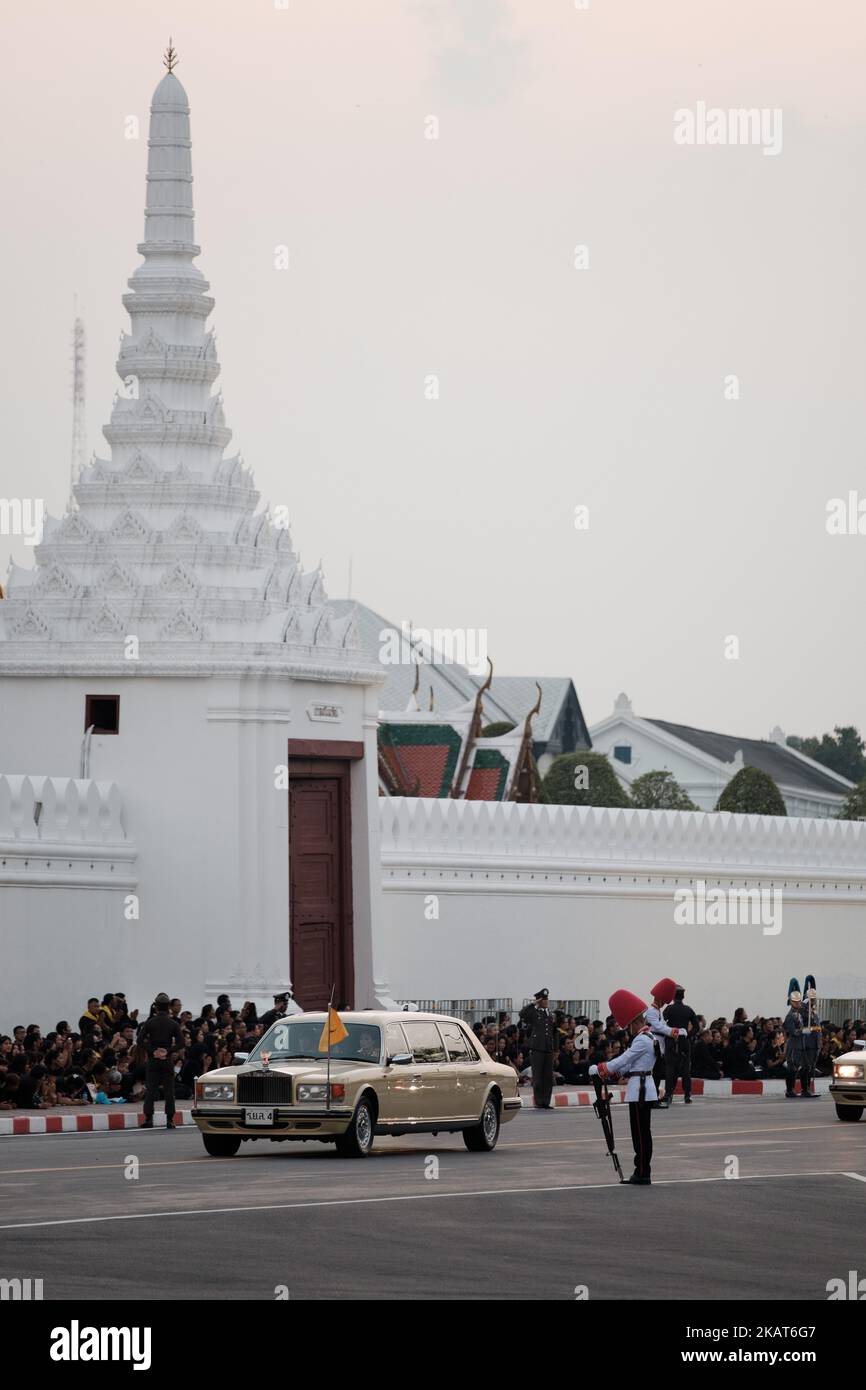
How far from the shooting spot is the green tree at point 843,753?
136500 millimetres

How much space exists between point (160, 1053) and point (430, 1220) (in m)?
10.0

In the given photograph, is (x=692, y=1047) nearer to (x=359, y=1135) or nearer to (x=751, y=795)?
(x=359, y=1135)

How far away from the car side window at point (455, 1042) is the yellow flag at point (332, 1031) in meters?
1.13

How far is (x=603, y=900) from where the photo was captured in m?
43.2

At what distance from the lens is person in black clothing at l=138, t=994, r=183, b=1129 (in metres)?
26.4

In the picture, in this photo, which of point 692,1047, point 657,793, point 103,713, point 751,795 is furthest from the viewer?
point 657,793

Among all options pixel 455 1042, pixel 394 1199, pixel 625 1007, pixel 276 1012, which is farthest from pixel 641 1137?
pixel 276 1012

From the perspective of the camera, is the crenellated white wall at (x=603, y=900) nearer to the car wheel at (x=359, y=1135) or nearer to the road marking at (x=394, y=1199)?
the car wheel at (x=359, y=1135)

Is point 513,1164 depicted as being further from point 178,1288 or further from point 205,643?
point 205,643

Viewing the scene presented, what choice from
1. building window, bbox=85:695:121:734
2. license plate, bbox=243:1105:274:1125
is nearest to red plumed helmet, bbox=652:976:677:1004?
license plate, bbox=243:1105:274:1125

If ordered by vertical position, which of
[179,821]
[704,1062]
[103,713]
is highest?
[103,713]

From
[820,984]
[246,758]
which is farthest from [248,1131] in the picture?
[820,984]

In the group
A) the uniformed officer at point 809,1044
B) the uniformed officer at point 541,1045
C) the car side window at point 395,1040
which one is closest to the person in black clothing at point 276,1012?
the uniformed officer at point 541,1045
